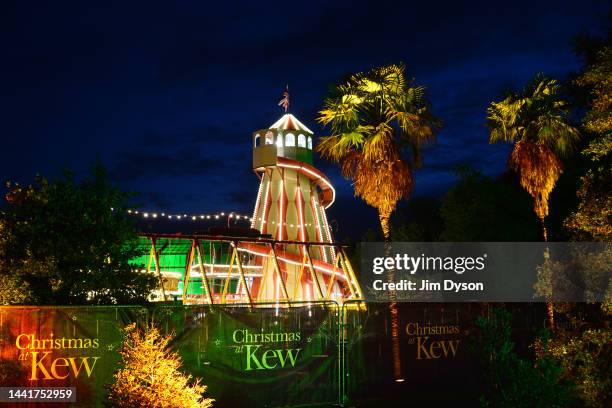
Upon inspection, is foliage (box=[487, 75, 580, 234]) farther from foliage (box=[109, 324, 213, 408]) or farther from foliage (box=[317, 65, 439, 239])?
foliage (box=[109, 324, 213, 408])

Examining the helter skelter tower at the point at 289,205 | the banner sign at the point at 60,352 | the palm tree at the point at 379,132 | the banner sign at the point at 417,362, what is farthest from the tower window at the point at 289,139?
the banner sign at the point at 60,352

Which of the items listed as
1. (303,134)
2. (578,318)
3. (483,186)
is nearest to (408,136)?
(578,318)

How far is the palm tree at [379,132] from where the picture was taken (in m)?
24.9

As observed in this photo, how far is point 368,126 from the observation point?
25375mm

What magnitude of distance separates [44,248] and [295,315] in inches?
240

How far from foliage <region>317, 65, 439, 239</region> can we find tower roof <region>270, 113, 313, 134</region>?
21649mm

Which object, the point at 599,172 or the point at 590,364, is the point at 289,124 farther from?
the point at 590,364

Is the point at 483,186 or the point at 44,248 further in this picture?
the point at 483,186

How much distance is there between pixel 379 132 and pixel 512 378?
48.6ft

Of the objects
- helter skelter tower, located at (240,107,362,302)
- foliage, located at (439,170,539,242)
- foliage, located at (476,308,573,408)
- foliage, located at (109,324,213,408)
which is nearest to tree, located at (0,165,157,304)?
foliage, located at (109,324,213,408)

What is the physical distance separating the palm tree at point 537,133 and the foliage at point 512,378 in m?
14.9

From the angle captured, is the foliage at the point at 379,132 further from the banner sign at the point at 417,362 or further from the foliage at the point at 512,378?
the foliage at the point at 512,378

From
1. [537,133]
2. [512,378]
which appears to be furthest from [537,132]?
[512,378]

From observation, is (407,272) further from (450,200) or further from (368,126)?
(368,126)
